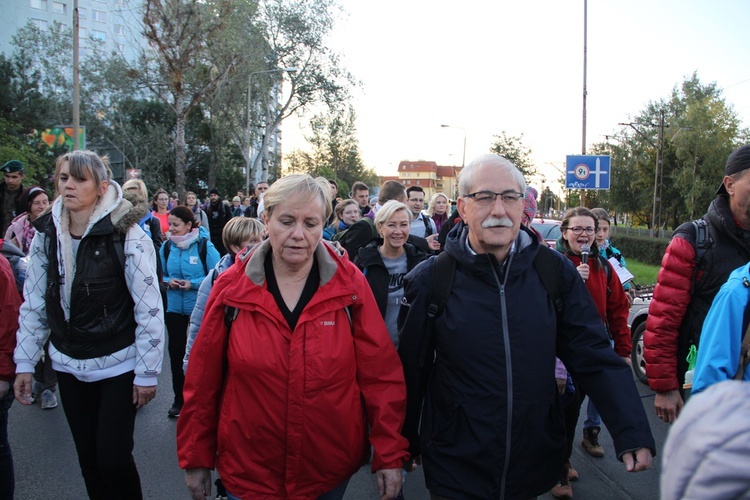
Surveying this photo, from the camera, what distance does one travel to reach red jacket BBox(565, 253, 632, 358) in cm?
411

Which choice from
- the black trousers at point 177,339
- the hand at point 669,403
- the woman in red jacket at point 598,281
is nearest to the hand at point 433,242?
the woman in red jacket at point 598,281

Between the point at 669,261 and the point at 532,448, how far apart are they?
147 cm

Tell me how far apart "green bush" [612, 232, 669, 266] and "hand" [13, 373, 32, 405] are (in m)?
20.7

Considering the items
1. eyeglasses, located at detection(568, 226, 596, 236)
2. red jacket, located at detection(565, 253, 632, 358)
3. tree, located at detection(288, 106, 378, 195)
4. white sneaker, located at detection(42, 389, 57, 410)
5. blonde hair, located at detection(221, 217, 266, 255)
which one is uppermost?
tree, located at detection(288, 106, 378, 195)

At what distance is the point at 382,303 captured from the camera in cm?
407

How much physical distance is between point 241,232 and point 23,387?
6.92 feet

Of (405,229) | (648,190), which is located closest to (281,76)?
(648,190)

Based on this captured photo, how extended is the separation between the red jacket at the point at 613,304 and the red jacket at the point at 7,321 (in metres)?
3.85

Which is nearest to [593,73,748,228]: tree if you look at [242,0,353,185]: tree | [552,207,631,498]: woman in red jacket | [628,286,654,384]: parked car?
[242,0,353,185]: tree

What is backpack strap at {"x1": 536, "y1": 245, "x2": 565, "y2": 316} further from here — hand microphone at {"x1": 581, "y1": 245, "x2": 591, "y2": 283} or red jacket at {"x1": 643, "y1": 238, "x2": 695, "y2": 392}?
hand microphone at {"x1": 581, "y1": 245, "x2": 591, "y2": 283}

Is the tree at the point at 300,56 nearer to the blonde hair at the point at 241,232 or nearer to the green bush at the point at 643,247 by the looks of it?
the green bush at the point at 643,247

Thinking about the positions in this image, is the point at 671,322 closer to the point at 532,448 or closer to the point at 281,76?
the point at 532,448

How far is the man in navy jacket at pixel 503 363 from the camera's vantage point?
83.6 inches

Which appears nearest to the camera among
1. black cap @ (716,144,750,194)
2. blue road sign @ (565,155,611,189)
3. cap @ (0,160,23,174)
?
black cap @ (716,144,750,194)
